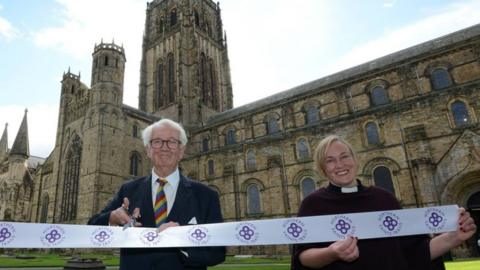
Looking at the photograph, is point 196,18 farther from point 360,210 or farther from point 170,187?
point 360,210

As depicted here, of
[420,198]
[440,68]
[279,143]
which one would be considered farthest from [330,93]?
[420,198]

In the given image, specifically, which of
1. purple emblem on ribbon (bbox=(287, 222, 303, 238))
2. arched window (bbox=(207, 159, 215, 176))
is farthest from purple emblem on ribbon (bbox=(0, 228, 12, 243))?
arched window (bbox=(207, 159, 215, 176))

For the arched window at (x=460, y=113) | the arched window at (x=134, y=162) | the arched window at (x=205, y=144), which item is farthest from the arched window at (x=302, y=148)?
the arched window at (x=134, y=162)

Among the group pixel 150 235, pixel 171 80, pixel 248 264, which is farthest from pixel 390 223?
pixel 171 80

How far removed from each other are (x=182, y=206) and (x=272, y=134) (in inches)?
986

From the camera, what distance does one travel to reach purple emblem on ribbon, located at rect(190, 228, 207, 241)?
115 inches

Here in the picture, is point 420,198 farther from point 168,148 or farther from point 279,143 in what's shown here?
point 168,148

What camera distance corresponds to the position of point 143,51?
45688 mm

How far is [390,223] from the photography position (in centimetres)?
290

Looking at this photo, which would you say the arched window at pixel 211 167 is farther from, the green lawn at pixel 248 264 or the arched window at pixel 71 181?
the arched window at pixel 71 181

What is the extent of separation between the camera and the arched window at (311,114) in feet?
86.0

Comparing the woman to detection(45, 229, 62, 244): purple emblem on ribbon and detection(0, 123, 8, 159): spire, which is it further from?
detection(0, 123, 8, 159): spire

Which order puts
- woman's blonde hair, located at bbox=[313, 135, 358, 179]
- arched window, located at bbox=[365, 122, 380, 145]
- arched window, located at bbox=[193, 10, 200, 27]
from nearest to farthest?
woman's blonde hair, located at bbox=[313, 135, 358, 179]
arched window, located at bbox=[365, 122, 380, 145]
arched window, located at bbox=[193, 10, 200, 27]

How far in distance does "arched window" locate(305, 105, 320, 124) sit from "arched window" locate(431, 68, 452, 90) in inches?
344
